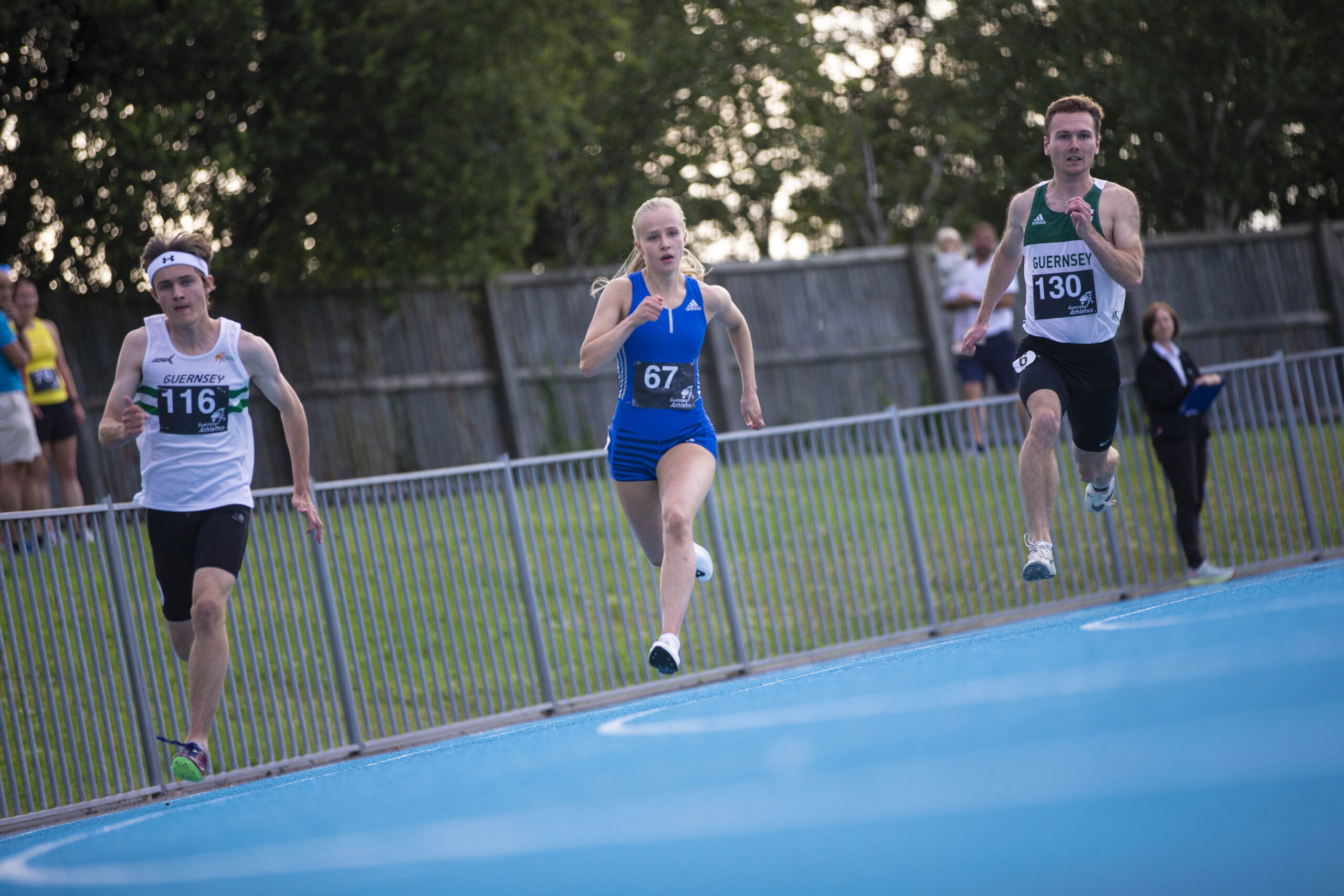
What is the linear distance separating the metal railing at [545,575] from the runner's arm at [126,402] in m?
1.58

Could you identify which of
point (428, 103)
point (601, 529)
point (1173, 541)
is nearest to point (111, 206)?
point (428, 103)

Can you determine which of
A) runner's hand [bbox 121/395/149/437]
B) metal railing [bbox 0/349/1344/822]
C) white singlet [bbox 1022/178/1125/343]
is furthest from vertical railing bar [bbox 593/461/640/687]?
runner's hand [bbox 121/395/149/437]

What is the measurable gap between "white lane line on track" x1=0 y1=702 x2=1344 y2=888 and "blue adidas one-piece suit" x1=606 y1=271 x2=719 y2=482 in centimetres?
290

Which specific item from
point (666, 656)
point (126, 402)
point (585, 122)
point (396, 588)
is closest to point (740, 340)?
point (666, 656)

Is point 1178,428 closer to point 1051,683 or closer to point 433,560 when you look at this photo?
point 433,560

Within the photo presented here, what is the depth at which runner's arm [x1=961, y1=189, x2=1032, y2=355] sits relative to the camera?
6.80 m

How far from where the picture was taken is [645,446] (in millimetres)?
6605

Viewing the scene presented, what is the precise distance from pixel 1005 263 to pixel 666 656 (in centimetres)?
276

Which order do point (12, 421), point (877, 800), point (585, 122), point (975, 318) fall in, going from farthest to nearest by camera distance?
point (585, 122) → point (975, 318) → point (12, 421) → point (877, 800)

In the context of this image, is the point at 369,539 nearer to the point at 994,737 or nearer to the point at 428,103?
the point at 994,737

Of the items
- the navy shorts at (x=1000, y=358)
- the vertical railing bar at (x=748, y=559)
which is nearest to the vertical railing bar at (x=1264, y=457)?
the navy shorts at (x=1000, y=358)

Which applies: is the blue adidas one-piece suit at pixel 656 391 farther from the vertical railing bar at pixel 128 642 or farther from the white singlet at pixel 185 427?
the vertical railing bar at pixel 128 642

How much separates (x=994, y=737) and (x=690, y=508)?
8.44ft

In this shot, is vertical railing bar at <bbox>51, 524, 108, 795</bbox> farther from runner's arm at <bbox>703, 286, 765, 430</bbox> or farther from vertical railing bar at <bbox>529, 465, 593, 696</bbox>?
runner's arm at <bbox>703, 286, 765, 430</bbox>
